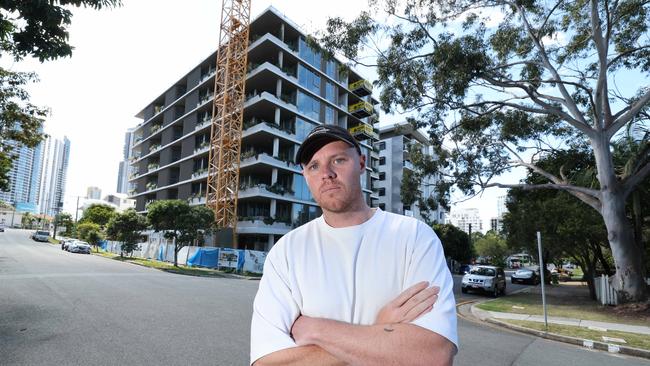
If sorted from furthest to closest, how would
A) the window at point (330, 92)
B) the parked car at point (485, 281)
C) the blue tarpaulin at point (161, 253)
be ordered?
1. the window at point (330, 92)
2. the blue tarpaulin at point (161, 253)
3. the parked car at point (485, 281)

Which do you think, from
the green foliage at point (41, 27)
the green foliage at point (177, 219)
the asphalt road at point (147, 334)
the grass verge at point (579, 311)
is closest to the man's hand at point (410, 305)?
the asphalt road at point (147, 334)

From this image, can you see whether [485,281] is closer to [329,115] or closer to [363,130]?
[329,115]

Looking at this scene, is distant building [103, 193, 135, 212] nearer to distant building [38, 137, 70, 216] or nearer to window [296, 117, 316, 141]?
distant building [38, 137, 70, 216]

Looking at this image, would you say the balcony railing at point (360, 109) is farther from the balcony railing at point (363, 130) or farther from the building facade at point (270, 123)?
the balcony railing at point (363, 130)

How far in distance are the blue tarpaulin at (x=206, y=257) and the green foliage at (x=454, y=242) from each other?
107ft

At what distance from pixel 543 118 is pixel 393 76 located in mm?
8202

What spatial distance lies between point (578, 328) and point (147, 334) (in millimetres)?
10346

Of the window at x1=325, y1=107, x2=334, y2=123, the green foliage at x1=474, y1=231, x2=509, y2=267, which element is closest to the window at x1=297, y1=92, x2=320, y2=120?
the window at x1=325, y1=107, x2=334, y2=123

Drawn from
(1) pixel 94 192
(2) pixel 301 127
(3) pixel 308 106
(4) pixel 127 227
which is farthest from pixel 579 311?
(1) pixel 94 192

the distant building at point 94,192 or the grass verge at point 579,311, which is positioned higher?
the distant building at point 94,192

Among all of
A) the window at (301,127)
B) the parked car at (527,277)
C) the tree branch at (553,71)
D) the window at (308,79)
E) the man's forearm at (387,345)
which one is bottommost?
the parked car at (527,277)

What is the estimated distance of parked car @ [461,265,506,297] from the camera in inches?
768

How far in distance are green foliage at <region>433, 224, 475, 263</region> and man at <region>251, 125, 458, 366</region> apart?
51.0 meters

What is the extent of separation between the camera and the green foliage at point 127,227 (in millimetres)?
31688
